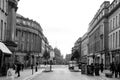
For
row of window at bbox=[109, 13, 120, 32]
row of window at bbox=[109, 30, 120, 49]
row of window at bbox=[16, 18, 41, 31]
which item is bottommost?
row of window at bbox=[109, 30, 120, 49]

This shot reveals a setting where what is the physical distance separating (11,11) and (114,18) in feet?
86.2

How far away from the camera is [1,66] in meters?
30.5

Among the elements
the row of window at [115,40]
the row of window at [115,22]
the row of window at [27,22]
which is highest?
the row of window at [27,22]

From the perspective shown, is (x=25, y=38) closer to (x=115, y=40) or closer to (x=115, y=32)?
(x=115, y=40)

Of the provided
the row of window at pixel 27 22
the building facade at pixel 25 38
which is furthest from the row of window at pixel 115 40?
the row of window at pixel 27 22

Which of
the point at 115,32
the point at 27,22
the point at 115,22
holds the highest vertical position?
the point at 27,22

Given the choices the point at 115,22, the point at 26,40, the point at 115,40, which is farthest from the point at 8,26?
the point at 26,40

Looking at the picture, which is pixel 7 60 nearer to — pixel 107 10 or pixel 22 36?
pixel 107 10

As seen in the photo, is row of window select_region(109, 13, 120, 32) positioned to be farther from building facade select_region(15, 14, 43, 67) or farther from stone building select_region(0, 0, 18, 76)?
building facade select_region(15, 14, 43, 67)

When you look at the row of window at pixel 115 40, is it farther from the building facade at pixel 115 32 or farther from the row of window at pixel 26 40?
the row of window at pixel 26 40

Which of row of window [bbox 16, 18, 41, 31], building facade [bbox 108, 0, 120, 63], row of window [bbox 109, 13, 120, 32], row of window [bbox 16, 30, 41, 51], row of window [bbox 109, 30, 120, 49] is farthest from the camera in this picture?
row of window [bbox 16, 18, 41, 31]

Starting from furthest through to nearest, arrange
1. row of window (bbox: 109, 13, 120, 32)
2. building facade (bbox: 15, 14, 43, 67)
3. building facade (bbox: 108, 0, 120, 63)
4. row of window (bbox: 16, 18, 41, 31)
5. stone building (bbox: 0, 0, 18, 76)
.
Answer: row of window (bbox: 16, 18, 41, 31), building facade (bbox: 15, 14, 43, 67), row of window (bbox: 109, 13, 120, 32), building facade (bbox: 108, 0, 120, 63), stone building (bbox: 0, 0, 18, 76)

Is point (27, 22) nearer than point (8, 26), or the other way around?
point (8, 26)

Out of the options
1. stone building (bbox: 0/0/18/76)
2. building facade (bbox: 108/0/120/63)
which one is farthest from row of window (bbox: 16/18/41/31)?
stone building (bbox: 0/0/18/76)
